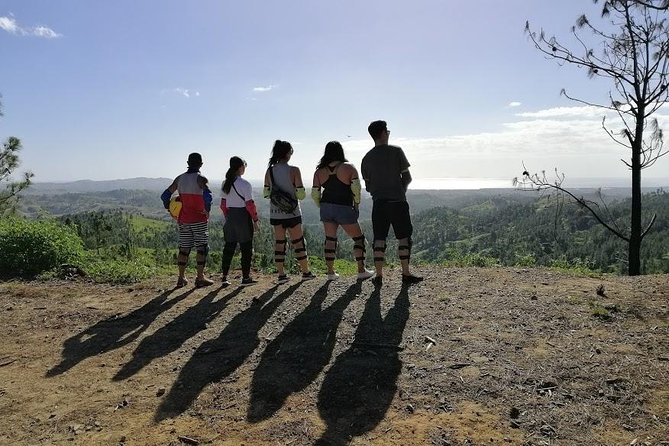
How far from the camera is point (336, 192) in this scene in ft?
23.2

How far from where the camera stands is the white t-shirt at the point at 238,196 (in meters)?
7.57

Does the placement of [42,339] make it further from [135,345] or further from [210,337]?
[210,337]

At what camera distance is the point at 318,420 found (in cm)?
362

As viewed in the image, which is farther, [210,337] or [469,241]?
[469,241]

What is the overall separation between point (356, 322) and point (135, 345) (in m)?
2.77

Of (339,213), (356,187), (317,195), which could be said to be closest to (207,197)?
(317,195)

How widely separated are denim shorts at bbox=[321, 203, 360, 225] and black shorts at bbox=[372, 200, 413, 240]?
41 cm

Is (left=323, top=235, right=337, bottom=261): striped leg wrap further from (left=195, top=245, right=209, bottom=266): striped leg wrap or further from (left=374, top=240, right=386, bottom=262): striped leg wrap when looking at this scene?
(left=195, top=245, right=209, bottom=266): striped leg wrap

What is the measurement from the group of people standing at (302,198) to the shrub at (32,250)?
3.66m

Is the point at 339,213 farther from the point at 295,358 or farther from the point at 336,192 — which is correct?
the point at 295,358

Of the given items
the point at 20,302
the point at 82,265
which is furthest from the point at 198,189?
the point at 82,265

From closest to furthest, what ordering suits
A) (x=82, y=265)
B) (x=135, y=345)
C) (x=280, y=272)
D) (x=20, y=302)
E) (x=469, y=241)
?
1. (x=135, y=345)
2. (x=20, y=302)
3. (x=280, y=272)
4. (x=82, y=265)
5. (x=469, y=241)

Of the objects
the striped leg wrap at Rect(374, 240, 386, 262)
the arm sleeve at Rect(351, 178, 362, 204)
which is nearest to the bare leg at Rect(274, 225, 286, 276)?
the arm sleeve at Rect(351, 178, 362, 204)

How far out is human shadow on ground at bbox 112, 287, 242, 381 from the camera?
494 cm
